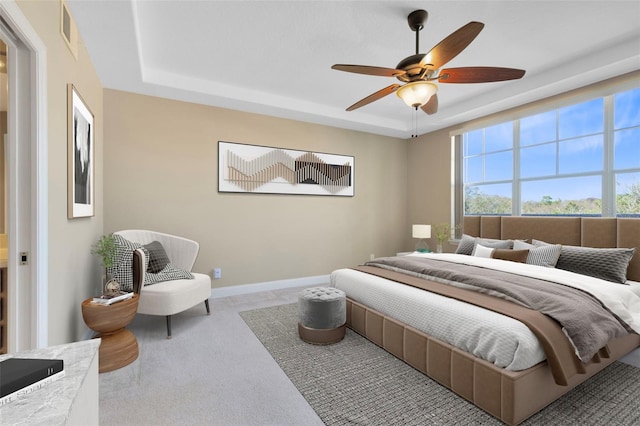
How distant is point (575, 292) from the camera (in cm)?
216

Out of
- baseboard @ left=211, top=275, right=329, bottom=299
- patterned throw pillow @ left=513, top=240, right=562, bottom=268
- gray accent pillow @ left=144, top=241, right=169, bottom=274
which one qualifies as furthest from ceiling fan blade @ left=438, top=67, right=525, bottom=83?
baseboard @ left=211, top=275, right=329, bottom=299

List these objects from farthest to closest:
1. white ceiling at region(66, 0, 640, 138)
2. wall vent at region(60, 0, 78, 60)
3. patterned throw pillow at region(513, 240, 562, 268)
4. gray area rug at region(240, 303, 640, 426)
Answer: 1. patterned throw pillow at region(513, 240, 562, 268)
2. white ceiling at region(66, 0, 640, 138)
3. wall vent at region(60, 0, 78, 60)
4. gray area rug at region(240, 303, 640, 426)

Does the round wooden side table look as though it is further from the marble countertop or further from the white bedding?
the white bedding

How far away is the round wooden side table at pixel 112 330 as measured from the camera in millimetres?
2180

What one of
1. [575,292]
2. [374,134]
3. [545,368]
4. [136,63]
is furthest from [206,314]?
[374,134]

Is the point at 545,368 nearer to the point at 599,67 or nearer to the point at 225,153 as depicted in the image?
the point at 599,67

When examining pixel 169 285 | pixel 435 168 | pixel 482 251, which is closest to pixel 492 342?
pixel 482 251


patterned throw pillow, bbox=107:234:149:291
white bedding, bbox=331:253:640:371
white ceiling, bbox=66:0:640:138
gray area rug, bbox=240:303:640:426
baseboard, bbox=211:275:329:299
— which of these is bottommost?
gray area rug, bbox=240:303:640:426

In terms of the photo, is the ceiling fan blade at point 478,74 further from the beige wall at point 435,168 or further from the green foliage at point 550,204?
the green foliage at point 550,204

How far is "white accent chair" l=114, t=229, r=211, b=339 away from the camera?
2654mm

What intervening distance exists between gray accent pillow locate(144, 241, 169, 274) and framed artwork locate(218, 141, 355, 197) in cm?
116

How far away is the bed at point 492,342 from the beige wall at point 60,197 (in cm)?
223

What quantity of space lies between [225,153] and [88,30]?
6.17ft

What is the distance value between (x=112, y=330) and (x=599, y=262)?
13.8 ft
